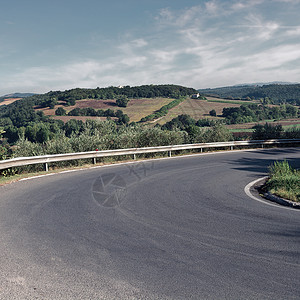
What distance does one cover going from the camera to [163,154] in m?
19.7

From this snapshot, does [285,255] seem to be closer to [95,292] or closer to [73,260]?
[95,292]

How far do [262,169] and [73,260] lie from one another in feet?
34.9

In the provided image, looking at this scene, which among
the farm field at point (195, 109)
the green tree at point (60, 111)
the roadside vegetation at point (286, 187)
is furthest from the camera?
the green tree at point (60, 111)

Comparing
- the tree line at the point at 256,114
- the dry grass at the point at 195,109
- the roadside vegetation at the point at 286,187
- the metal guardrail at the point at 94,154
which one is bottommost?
the roadside vegetation at the point at 286,187

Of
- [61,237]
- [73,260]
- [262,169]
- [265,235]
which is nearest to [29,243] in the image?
[61,237]

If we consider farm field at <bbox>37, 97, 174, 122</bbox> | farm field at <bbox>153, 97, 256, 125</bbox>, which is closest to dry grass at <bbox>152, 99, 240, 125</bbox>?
farm field at <bbox>153, 97, 256, 125</bbox>

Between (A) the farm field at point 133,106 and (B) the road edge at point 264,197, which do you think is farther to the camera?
(A) the farm field at point 133,106

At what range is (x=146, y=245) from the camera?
4730 millimetres

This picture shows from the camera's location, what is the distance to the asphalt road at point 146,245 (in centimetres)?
349

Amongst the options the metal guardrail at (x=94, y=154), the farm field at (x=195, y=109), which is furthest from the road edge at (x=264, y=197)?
the farm field at (x=195, y=109)

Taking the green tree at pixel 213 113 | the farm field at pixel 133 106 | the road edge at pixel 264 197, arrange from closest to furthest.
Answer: the road edge at pixel 264 197 → the green tree at pixel 213 113 → the farm field at pixel 133 106

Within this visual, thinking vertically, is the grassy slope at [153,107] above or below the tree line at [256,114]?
above

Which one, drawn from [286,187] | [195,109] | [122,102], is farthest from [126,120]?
[286,187]

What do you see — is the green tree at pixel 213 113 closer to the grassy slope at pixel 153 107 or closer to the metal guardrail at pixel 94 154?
the grassy slope at pixel 153 107
